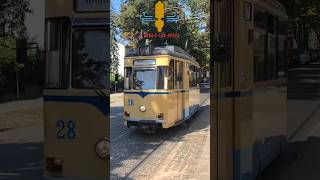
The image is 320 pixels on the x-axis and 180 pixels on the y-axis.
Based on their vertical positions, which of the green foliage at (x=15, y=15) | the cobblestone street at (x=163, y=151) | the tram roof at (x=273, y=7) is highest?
the tram roof at (x=273, y=7)

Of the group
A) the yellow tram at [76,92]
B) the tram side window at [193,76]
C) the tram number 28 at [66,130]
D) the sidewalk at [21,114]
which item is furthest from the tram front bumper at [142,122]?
the tram side window at [193,76]

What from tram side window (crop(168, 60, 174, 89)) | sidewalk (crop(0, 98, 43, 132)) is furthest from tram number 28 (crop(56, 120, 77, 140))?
tram side window (crop(168, 60, 174, 89))

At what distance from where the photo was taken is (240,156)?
6.22m

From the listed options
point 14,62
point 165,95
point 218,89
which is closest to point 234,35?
point 218,89

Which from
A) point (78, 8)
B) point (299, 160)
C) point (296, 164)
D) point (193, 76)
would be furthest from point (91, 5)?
point (299, 160)

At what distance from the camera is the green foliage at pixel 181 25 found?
430cm

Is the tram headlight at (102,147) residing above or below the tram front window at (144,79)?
below

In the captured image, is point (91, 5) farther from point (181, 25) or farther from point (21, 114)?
point (181, 25)

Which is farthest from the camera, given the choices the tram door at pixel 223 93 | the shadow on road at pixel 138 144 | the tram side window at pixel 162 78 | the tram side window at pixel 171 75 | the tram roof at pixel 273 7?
the tram roof at pixel 273 7

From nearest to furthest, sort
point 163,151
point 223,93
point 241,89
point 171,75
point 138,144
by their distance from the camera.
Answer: point 138,144 < point 163,151 < point 171,75 < point 223,93 < point 241,89

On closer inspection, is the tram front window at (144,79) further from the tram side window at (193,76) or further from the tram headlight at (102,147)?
the tram side window at (193,76)

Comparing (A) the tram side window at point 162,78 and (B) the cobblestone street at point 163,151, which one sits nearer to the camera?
(B) the cobblestone street at point 163,151

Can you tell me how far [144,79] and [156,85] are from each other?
113mm

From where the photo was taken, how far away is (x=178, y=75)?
4.93m
